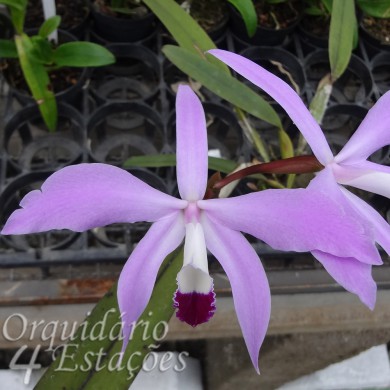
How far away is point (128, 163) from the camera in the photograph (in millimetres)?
855

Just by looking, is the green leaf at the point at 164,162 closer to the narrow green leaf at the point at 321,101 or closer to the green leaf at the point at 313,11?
the narrow green leaf at the point at 321,101

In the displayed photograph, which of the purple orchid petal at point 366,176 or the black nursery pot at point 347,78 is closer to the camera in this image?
the purple orchid petal at point 366,176

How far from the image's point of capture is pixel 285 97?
50 cm

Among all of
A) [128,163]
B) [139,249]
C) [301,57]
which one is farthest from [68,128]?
[139,249]

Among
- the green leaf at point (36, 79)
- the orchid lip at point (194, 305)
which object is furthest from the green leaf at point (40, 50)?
the orchid lip at point (194, 305)

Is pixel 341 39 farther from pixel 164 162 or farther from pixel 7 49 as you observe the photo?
pixel 7 49

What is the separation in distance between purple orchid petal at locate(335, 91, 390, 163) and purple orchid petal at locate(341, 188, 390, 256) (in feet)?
0.12

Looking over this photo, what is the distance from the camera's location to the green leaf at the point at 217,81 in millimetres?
762

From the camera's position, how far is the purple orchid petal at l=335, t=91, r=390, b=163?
524mm

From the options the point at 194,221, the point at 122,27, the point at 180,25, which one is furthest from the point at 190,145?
the point at 122,27

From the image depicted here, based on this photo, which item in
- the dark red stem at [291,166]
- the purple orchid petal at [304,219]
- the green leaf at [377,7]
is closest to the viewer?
the purple orchid petal at [304,219]

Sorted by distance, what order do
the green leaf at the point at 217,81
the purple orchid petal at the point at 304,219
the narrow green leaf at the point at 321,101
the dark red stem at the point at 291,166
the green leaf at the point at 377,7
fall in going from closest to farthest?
1. the purple orchid petal at the point at 304,219
2. the dark red stem at the point at 291,166
3. the green leaf at the point at 217,81
4. the narrow green leaf at the point at 321,101
5. the green leaf at the point at 377,7

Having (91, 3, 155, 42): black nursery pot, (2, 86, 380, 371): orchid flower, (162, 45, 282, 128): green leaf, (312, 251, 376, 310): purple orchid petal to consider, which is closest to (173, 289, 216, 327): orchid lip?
(2, 86, 380, 371): orchid flower

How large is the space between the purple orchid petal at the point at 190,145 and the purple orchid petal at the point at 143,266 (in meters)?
0.03
